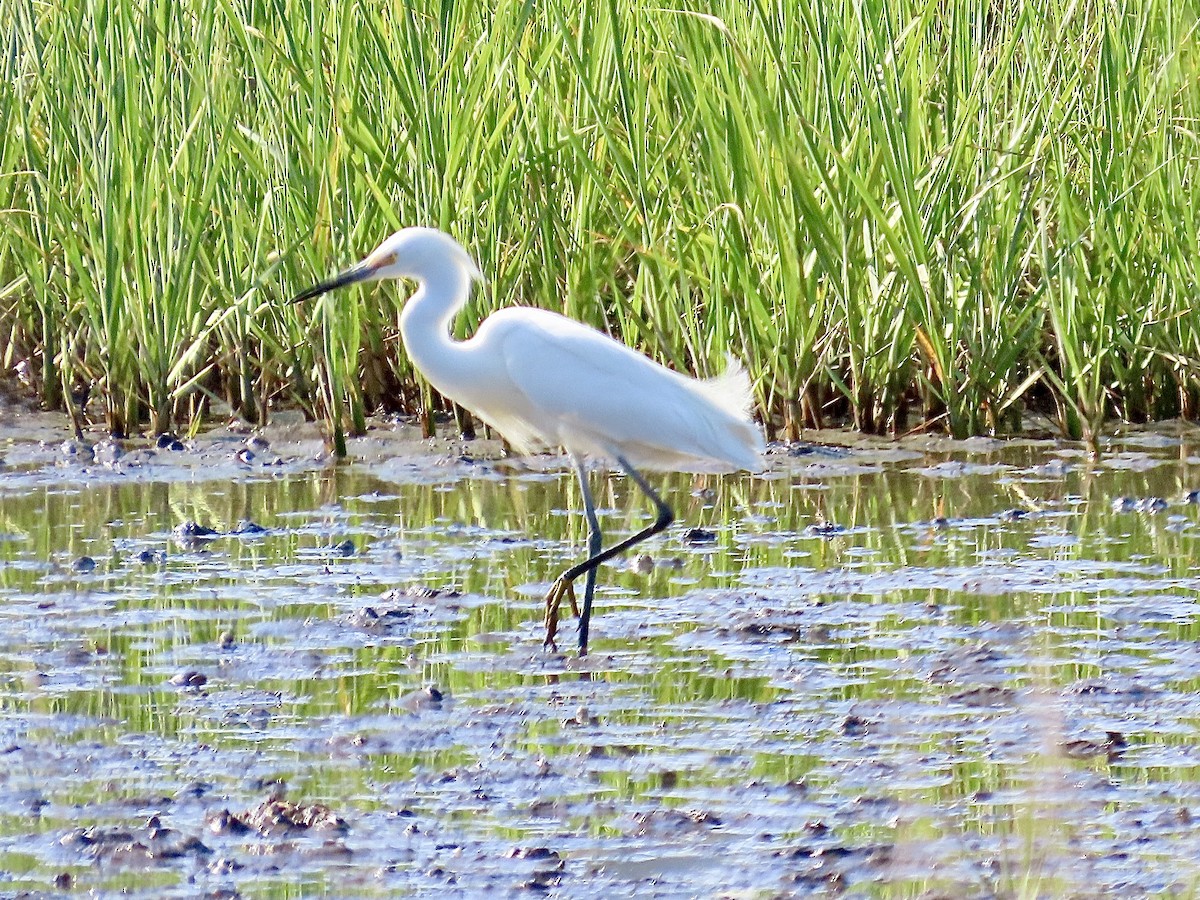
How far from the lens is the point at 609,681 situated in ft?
14.9

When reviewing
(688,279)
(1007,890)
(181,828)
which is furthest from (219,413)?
(1007,890)

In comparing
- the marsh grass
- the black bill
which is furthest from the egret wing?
the marsh grass

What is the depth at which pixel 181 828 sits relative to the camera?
11.1ft

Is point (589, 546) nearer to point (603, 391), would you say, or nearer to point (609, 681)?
point (603, 391)

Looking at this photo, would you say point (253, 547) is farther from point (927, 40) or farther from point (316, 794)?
point (927, 40)

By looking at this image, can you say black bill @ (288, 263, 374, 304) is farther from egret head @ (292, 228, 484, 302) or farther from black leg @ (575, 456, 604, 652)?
black leg @ (575, 456, 604, 652)

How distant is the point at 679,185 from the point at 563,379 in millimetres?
2214

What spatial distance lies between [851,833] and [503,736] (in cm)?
94

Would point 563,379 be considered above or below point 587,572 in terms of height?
above

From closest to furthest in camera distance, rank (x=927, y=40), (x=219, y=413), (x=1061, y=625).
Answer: (x=1061, y=625)
(x=927, y=40)
(x=219, y=413)

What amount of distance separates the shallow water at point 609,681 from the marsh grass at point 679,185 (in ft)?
1.40

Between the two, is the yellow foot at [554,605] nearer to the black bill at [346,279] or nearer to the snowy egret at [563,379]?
the snowy egret at [563,379]

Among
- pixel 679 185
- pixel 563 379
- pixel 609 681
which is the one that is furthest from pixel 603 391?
pixel 679 185

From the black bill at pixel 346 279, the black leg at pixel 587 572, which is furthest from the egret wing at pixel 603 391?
the black bill at pixel 346 279
